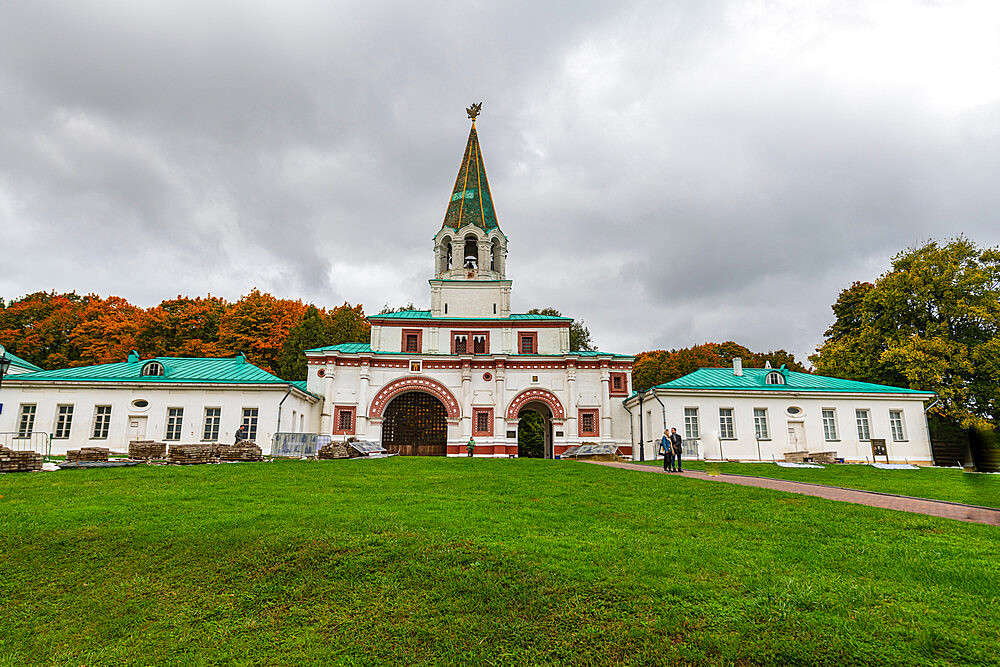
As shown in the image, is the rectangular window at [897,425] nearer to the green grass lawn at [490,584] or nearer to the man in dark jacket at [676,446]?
the man in dark jacket at [676,446]

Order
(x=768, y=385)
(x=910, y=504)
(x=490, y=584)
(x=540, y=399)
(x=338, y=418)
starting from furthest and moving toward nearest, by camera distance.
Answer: (x=540, y=399) → (x=338, y=418) → (x=768, y=385) → (x=910, y=504) → (x=490, y=584)

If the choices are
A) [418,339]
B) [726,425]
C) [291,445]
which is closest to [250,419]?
[291,445]

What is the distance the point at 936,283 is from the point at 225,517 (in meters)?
39.8

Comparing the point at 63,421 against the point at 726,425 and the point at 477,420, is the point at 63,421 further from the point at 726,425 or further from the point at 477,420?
the point at 726,425

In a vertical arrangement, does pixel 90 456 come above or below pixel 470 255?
below

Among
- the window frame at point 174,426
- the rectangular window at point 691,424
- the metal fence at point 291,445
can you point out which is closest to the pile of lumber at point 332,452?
the metal fence at point 291,445

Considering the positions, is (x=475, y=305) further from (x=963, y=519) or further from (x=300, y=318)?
(x=963, y=519)

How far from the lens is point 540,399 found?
3638 centimetres

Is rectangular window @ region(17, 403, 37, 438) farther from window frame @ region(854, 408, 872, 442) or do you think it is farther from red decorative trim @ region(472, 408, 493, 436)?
window frame @ region(854, 408, 872, 442)

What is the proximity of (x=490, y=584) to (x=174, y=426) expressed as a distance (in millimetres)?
29579

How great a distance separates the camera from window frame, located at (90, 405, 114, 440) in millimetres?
29703

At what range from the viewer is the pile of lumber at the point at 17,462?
15703mm

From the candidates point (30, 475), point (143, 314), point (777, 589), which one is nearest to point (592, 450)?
point (30, 475)

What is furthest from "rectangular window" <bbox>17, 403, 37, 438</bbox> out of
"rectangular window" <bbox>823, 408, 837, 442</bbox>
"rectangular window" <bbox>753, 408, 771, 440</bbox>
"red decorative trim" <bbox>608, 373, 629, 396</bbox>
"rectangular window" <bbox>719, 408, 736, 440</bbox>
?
"rectangular window" <bbox>823, 408, 837, 442</bbox>
